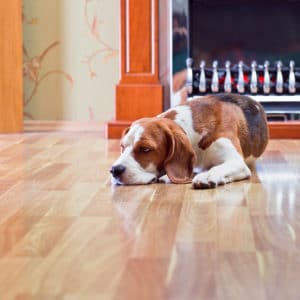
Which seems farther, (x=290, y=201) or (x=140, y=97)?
(x=140, y=97)

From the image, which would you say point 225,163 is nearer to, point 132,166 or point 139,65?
point 132,166

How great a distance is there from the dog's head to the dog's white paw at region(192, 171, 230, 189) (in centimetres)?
6

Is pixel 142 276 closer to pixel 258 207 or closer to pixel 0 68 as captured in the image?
pixel 258 207

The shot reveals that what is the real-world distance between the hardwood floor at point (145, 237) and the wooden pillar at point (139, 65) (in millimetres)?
1018

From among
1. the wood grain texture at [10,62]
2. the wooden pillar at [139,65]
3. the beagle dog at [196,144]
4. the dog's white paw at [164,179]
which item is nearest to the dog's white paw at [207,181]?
the beagle dog at [196,144]

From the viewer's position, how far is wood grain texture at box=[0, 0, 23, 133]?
11.1 ft

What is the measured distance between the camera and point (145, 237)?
1437 mm

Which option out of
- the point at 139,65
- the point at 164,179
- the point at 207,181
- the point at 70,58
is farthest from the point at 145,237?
the point at 70,58

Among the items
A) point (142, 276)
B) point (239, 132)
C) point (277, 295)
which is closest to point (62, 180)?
point (239, 132)

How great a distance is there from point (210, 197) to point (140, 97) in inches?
60.2

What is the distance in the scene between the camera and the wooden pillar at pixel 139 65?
330 cm

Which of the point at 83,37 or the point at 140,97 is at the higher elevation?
the point at 83,37

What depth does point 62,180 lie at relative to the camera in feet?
7.02

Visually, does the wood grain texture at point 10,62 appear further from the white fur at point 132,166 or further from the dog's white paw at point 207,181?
the dog's white paw at point 207,181
